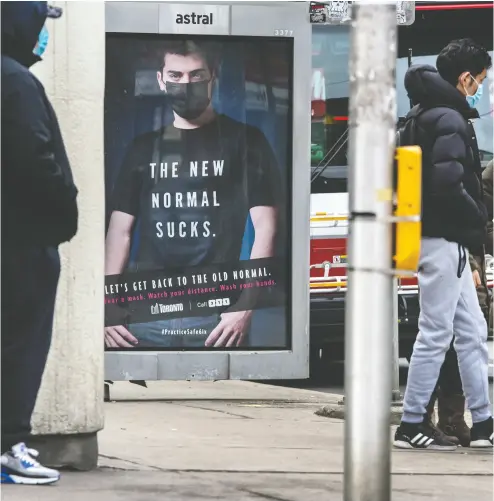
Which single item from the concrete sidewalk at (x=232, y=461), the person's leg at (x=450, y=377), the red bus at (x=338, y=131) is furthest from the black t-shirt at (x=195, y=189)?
the red bus at (x=338, y=131)

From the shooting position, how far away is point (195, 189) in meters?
8.85

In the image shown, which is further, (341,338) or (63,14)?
(341,338)

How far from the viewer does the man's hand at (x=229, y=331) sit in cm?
892

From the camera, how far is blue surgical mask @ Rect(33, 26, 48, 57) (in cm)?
585

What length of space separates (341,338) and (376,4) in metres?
7.32

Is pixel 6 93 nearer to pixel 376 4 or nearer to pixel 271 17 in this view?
pixel 376 4

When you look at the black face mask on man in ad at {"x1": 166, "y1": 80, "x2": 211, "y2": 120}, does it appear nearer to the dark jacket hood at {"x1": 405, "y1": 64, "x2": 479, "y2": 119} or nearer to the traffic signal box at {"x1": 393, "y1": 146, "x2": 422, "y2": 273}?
the dark jacket hood at {"x1": 405, "y1": 64, "x2": 479, "y2": 119}

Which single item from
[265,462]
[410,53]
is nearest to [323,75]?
[410,53]

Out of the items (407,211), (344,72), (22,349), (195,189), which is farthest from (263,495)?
(344,72)

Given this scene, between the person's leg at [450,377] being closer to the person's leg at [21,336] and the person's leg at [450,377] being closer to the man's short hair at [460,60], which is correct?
the man's short hair at [460,60]

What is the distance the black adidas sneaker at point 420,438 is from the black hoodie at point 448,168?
0.94 m

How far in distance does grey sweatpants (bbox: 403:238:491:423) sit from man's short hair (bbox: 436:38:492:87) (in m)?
0.93

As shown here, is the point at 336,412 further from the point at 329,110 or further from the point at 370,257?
the point at 370,257

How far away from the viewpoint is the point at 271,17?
855cm
